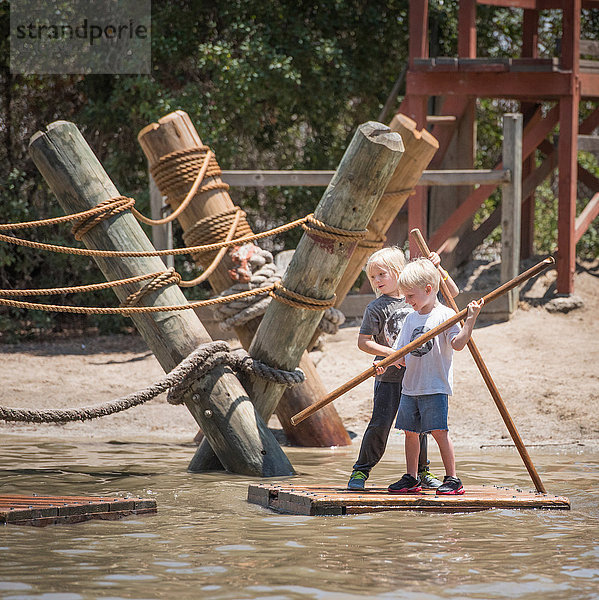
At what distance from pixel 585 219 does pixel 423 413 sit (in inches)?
265

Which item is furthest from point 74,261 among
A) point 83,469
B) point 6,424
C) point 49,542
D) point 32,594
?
point 32,594

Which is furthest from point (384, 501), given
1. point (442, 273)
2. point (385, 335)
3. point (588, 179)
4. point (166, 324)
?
point (588, 179)

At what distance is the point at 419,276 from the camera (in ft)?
15.2

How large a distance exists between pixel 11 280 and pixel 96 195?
742cm

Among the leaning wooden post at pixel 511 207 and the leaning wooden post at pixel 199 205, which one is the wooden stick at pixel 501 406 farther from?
the leaning wooden post at pixel 511 207

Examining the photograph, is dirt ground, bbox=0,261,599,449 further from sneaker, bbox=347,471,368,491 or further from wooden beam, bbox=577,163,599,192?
sneaker, bbox=347,471,368,491

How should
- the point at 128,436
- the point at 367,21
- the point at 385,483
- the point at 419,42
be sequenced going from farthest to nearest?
1. the point at 367,21
2. the point at 419,42
3. the point at 128,436
4. the point at 385,483

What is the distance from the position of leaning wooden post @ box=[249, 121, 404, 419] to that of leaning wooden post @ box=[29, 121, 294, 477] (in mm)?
284

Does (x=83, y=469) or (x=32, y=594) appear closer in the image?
(x=32, y=594)

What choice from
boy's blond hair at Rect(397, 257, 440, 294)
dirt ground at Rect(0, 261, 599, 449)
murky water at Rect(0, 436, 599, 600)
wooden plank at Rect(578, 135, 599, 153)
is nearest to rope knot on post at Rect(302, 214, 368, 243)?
boy's blond hair at Rect(397, 257, 440, 294)

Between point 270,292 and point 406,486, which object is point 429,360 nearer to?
point 406,486

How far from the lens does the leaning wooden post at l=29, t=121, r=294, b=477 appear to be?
560cm

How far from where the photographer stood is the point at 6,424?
786cm

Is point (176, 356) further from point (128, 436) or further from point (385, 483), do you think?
point (128, 436)
